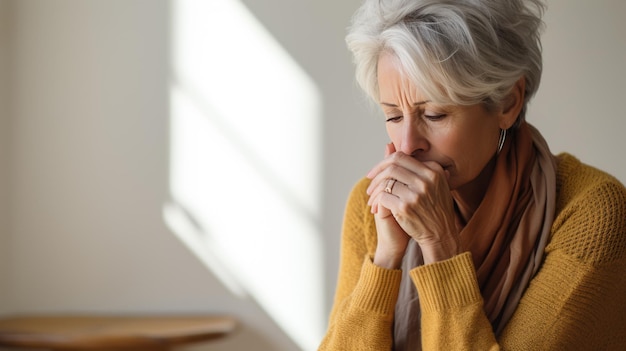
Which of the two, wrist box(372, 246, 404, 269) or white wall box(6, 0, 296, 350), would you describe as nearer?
wrist box(372, 246, 404, 269)

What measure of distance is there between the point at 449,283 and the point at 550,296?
0.61 feet

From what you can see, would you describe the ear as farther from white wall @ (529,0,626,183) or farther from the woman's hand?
white wall @ (529,0,626,183)

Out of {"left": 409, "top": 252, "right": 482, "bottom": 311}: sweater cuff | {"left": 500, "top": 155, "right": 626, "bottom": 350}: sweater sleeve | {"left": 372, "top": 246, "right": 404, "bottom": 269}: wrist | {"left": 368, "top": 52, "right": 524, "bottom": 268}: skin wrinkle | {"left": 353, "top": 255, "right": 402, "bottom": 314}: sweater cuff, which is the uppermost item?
{"left": 368, "top": 52, "right": 524, "bottom": 268}: skin wrinkle

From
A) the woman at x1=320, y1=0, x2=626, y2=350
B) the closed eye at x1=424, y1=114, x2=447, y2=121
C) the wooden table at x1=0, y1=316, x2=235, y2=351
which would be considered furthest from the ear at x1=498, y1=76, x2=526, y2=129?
the wooden table at x1=0, y1=316, x2=235, y2=351

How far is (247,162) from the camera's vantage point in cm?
278

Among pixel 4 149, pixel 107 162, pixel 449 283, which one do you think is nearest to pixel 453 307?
pixel 449 283

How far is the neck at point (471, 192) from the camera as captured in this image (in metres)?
1.57

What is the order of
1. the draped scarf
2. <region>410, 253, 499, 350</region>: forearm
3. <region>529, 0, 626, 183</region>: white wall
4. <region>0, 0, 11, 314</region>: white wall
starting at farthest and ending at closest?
1. <region>0, 0, 11, 314</region>: white wall
2. <region>529, 0, 626, 183</region>: white wall
3. the draped scarf
4. <region>410, 253, 499, 350</region>: forearm

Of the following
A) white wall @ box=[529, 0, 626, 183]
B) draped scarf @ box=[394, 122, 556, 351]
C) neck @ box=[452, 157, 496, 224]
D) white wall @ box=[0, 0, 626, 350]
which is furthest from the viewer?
white wall @ box=[0, 0, 626, 350]

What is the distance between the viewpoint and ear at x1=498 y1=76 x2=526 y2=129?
1483 mm

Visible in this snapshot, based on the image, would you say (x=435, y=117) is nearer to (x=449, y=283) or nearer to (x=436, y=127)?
(x=436, y=127)

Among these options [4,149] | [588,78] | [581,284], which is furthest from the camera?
[4,149]

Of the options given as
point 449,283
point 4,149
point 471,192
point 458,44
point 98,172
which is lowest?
point 449,283

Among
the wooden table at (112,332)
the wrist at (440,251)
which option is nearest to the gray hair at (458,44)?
the wrist at (440,251)
